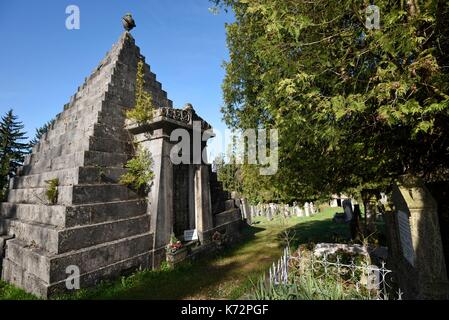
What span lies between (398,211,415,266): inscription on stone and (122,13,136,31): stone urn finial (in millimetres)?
12400

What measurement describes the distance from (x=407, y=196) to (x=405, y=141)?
5.93ft

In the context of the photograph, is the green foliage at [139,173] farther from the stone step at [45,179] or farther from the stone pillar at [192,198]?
→ the stone pillar at [192,198]

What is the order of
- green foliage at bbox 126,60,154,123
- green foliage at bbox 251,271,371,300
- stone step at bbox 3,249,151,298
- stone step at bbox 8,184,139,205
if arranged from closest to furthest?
green foliage at bbox 251,271,371,300 → stone step at bbox 3,249,151,298 → stone step at bbox 8,184,139,205 → green foliage at bbox 126,60,154,123

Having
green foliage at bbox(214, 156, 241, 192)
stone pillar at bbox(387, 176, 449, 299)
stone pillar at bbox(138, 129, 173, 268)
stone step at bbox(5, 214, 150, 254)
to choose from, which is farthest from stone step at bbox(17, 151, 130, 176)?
green foliage at bbox(214, 156, 241, 192)

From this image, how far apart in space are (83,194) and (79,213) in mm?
584

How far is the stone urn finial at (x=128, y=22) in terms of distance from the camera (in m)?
11.3

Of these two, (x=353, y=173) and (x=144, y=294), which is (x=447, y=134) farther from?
(x=144, y=294)

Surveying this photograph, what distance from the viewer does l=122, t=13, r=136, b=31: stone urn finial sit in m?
11.3

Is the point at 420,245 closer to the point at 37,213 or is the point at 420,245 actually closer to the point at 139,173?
the point at 139,173

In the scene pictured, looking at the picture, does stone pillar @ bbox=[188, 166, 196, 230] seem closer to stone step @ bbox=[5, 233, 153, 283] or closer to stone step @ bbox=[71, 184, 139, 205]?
stone step @ bbox=[5, 233, 153, 283]

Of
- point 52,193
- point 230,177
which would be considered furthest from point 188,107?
point 230,177

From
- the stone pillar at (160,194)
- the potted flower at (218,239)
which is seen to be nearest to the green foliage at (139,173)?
the stone pillar at (160,194)

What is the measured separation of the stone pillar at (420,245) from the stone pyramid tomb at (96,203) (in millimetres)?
7170

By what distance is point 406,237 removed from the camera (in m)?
5.02
